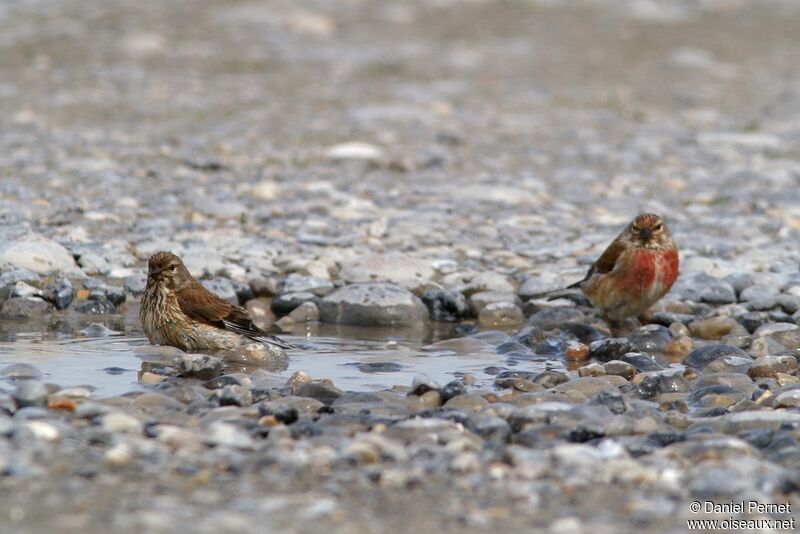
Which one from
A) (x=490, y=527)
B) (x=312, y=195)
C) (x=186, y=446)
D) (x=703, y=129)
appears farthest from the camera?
(x=703, y=129)

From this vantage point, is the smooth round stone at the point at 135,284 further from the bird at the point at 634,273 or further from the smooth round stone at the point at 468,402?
the smooth round stone at the point at 468,402

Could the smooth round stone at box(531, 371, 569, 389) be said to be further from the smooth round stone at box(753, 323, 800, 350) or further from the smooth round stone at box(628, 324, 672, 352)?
the smooth round stone at box(753, 323, 800, 350)

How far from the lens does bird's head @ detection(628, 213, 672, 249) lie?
796cm

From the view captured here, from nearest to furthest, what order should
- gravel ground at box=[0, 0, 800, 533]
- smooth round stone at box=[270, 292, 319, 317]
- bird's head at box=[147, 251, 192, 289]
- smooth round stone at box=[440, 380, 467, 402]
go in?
gravel ground at box=[0, 0, 800, 533]
smooth round stone at box=[440, 380, 467, 402]
bird's head at box=[147, 251, 192, 289]
smooth round stone at box=[270, 292, 319, 317]

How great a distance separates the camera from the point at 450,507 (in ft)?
13.5

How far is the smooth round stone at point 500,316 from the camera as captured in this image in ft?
26.0

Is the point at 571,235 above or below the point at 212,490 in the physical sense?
above

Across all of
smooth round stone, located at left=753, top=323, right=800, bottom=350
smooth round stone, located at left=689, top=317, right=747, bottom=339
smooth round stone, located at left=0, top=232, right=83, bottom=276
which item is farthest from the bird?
smooth round stone, located at left=0, top=232, right=83, bottom=276

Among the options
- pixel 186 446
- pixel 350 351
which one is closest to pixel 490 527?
pixel 186 446

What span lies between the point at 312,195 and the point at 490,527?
22.3 ft

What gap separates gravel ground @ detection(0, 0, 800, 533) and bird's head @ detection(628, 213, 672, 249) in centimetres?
47

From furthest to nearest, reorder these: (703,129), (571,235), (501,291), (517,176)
Result: 1. (703,129)
2. (517,176)
3. (571,235)
4. (501,291)

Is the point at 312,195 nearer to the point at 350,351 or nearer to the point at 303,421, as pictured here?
the point at 350,351

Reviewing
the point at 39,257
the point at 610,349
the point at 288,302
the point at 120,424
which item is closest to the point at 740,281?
the point at 610,349
